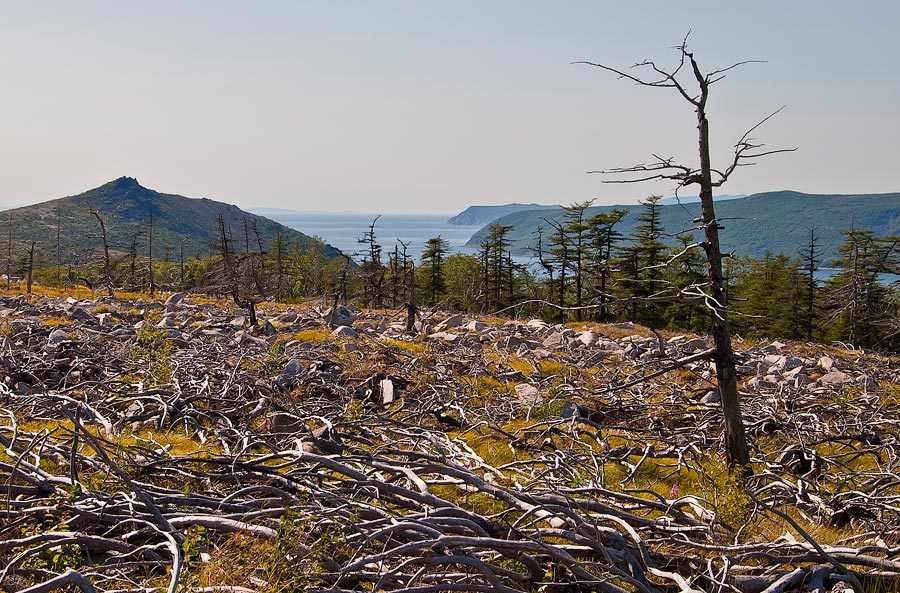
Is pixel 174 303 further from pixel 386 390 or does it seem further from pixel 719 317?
pixel 719 317

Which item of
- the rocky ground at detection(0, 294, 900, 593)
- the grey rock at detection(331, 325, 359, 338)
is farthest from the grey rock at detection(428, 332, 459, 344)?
the rocky ground at detection(0, 294, 900, 593)

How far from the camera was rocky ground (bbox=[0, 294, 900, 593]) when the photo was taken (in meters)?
3.00

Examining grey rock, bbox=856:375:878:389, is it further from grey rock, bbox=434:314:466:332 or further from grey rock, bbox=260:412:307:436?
grey rock, bbox=434:314:466:332

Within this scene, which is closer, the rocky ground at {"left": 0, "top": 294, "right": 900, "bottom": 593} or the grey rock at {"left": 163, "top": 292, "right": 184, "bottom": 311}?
the rocky ground at {"left": 0, "top": 294, "right": 900, "bottom": 593}

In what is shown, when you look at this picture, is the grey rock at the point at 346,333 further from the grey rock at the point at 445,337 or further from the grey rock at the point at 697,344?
the grey rock at the point at 697,344

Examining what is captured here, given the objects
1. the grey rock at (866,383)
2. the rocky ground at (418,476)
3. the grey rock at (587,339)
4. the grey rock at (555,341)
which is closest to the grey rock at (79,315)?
the rocky ground at (418,476)

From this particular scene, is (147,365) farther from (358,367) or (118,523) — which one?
(118,523)

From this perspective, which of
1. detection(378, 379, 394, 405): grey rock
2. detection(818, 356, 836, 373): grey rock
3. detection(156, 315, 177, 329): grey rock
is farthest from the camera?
detection(156, 315, 177, 329): grey rock

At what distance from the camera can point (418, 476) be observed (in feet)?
14.0

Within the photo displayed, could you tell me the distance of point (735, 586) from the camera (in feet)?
9.93

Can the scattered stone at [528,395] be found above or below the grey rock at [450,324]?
above

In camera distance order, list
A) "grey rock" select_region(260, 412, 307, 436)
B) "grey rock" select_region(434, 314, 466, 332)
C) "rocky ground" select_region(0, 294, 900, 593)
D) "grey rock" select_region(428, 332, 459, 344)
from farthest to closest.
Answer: "grey rock" select_region(434, 314, 466, 332)
"grey rock" select_region(428, 332, 459, 344)
"grey rock" select_region(260, 412, 307, 436)
"rocky ground" select_region(0, 294, 900, 593)

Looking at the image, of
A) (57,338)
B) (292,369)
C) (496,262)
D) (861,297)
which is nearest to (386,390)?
(292,369)

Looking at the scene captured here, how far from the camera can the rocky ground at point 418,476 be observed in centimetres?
300
